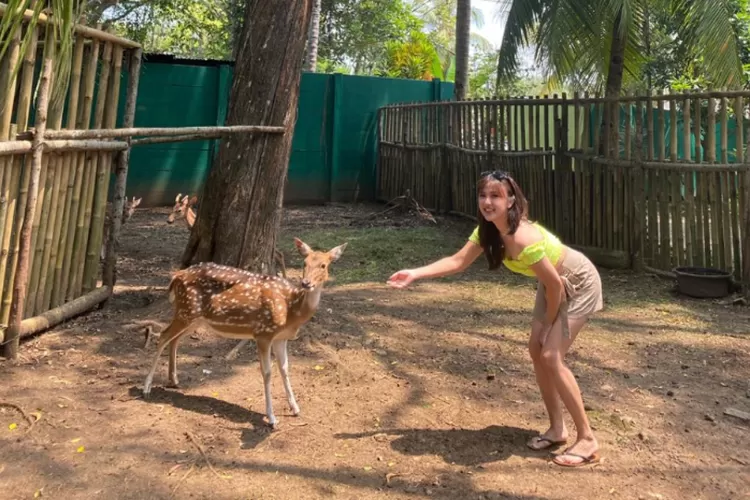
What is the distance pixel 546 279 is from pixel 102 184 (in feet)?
12.3

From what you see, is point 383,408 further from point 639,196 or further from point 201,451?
point 639,196

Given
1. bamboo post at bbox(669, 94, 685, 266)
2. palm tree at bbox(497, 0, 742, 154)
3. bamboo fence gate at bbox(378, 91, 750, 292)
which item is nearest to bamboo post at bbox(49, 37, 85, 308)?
bamboo fence gate at bbox(378, 91, 750, 292)

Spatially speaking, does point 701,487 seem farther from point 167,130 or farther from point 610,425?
point 167,130

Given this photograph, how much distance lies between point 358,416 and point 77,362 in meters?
1.98

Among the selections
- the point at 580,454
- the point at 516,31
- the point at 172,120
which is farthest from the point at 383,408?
the point at 172,120

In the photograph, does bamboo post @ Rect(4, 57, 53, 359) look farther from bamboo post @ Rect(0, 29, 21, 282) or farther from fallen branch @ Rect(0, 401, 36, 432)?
fallen branch @ Rect(0, 401, 36, 432)

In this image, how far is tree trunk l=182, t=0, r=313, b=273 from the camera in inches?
213

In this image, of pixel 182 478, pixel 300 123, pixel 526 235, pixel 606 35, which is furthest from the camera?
pixel 300 123

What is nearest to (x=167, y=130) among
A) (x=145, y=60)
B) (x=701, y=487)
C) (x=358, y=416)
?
(x=358, y=416)

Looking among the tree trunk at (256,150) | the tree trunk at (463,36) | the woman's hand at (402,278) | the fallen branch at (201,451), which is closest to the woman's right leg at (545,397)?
the woman's hand at (402,278)

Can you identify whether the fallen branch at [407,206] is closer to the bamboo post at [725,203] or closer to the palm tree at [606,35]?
the palm tree at [606,35]

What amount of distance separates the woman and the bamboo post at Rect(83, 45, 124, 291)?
310 cm

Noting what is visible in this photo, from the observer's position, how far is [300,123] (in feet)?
46.0

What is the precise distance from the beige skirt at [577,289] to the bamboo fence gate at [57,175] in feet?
8.90
